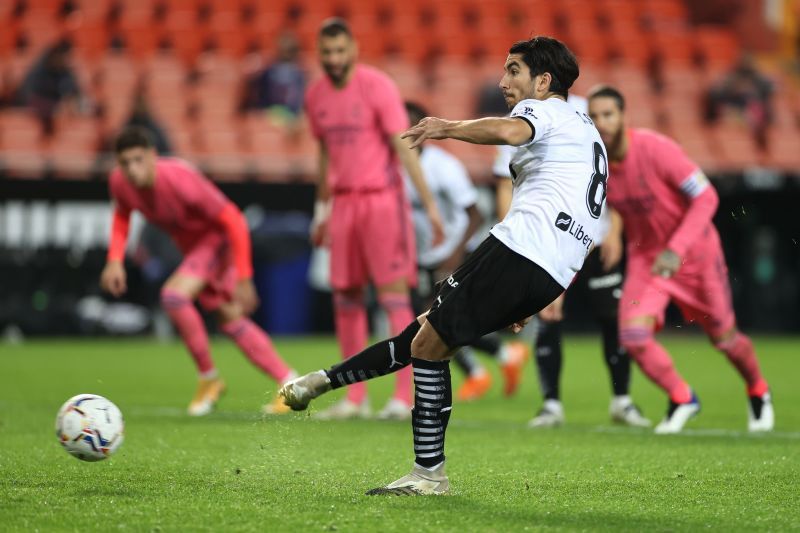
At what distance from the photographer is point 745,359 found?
26.1 feet

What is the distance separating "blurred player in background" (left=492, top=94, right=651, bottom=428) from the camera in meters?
8.22

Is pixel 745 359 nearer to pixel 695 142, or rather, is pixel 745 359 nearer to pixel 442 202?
pixel 442 202

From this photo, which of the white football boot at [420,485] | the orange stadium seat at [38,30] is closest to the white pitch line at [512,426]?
the white football boot at [420,485]

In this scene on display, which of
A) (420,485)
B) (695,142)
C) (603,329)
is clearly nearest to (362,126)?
(603,329)

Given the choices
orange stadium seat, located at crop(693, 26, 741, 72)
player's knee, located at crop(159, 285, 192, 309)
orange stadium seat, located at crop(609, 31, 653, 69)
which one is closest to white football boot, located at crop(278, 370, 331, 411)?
player's knee, located at crop(159, 285, 192, 309)

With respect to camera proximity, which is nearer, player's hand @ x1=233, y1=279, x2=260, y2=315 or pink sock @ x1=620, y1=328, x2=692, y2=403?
pink sock @ x1=620, y1=328, x2=692, y2=403

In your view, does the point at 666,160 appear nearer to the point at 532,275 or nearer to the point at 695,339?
the point at 532,275

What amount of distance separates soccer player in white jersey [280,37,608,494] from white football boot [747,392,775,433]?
3.22 meters

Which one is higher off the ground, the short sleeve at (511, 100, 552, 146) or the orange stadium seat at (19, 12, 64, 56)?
the short sleeve at (511, 100, 552, 146)

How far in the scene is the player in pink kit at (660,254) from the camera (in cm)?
762

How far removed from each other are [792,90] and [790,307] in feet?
15.9

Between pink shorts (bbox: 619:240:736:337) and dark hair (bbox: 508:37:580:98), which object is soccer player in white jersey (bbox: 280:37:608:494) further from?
pink shorts (bbox: 619:240:736:337)

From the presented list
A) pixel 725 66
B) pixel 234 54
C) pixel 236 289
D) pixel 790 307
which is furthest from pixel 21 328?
pixel 725 66

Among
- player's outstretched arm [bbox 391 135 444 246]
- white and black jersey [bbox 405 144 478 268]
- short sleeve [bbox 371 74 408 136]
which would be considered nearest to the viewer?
player's outstretched arm [bbox 391 135 444 246]
